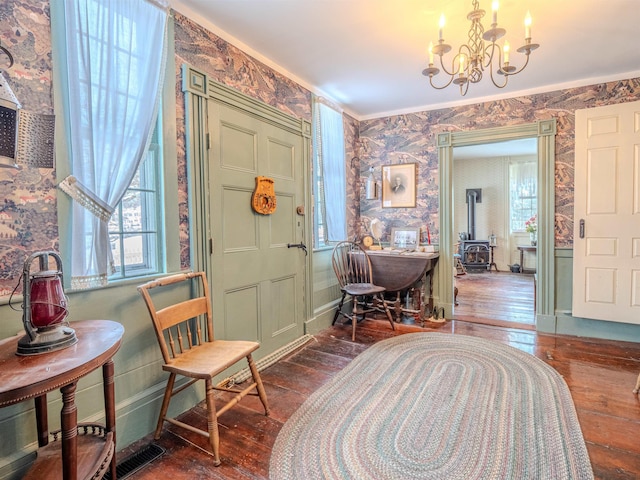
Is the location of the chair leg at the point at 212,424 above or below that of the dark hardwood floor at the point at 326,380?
above

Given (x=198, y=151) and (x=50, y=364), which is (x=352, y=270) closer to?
(x=198, y=151)

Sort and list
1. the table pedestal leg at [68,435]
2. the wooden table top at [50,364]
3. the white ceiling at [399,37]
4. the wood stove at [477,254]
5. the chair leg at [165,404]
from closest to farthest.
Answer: the wooden table top at [50,364], the table pedestal leg at [68,435], the chair leg at [165,404], the white ceiling at [399,37], the wood stove at [477,254]

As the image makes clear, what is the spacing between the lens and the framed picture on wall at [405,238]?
161 inches

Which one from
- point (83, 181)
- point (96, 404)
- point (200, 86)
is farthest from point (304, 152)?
point (96, 404)

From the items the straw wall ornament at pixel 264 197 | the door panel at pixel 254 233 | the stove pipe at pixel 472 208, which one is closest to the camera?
the door panel at pixel 254 233

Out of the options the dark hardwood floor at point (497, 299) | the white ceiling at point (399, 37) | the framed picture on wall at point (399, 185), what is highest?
the white ceiling at point (399, 37)

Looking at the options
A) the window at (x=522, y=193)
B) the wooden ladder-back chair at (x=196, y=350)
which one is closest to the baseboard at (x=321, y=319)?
the wooden ladder-back chair at (x=196, y=350)

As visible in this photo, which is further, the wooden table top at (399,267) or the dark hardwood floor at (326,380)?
the wooden table top at (399,267)

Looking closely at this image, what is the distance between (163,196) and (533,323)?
378 cm

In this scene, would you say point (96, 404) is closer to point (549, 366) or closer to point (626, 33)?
point (549, 366)

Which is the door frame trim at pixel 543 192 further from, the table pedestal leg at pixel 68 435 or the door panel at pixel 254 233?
the table pedestal leg at pixel 68 435

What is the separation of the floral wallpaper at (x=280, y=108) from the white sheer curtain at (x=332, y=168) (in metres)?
0.23

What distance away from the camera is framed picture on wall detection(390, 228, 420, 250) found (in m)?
4.09

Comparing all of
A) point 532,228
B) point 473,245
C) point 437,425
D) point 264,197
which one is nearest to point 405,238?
point 264,197
